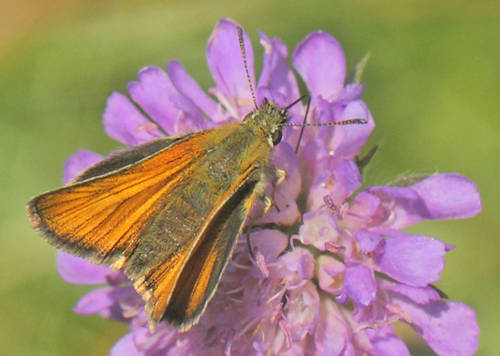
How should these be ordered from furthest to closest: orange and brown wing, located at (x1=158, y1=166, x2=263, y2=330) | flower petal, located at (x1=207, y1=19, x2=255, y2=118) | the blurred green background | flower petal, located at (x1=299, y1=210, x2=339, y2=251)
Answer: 1. the blurred green background
2. flower petal, located at (x1=207, y1=19, x2=255, y2=118)
3. flower petal, located at (x1=299, y1=210, x2=339, y2=251)
4. orange and brown wing, located at (x1=158, y1=166, x2=263, y2=330)

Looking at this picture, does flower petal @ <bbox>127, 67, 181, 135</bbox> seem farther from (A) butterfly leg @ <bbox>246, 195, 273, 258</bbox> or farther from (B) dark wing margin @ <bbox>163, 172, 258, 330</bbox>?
(B) dark wing margin @ <bbox>163, 172, 258, 330</bbox>

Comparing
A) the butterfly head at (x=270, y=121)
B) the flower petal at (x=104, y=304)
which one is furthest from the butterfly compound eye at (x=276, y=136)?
the flower petal at (x=104, y=304)

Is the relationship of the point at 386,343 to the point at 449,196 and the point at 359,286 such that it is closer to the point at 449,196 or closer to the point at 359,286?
the point at 359,286

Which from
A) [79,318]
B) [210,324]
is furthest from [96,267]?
[79,318]

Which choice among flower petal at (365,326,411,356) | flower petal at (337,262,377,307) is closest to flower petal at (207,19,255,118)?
flower petal at (337,262,377,307)

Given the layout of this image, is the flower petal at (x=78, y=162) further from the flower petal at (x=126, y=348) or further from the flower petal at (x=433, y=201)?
the flower petal at (x=433, y=201)

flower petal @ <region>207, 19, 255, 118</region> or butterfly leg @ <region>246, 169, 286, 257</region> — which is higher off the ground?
flower petal @ <region>207, 19, 255, 118</region>
